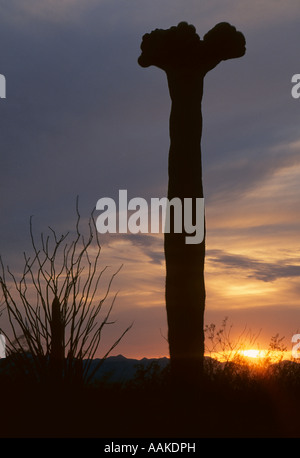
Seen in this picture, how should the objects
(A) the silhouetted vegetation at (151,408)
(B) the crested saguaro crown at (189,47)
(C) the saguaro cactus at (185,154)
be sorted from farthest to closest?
(B) the crested saguaro crown at (189,47) → (C) the saguaro cactus at (185,154) → (A) the silhouetted vegetation at (151,408)

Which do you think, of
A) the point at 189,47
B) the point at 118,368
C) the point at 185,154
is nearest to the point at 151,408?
the point at 118,368

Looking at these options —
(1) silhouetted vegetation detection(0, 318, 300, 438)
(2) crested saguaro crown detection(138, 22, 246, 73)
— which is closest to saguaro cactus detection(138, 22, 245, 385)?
(2) crested saguaro crown detection(138, 22, 246, 73)

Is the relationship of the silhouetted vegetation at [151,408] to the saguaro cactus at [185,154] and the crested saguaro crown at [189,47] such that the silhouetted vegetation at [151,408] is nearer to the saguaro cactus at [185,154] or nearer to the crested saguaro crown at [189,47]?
the saguaro cactus at [185,154]

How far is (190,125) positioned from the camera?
23.6 ft

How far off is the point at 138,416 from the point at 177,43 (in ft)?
14.6

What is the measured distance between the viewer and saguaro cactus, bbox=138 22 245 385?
6797 millimetres

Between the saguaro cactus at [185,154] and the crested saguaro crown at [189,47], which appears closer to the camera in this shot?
the saguaro cactus at [185,154]

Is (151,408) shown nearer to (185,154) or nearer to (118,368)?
(118,368)

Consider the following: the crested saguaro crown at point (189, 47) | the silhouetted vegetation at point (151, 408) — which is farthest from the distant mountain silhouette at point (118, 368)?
the crested saguaro crown at point (189, 47)

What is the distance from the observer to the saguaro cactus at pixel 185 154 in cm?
680

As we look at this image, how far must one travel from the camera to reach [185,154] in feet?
23.3
